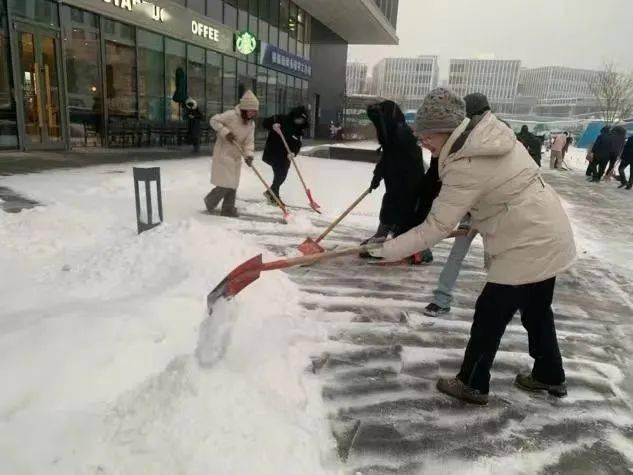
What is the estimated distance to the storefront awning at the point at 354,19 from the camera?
22.8 meters

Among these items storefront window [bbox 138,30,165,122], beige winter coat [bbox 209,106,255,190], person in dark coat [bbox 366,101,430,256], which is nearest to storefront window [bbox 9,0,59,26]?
storefront window [bbox 138,30,165,122]

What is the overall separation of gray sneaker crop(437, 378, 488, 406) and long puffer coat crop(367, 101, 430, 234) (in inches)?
80.7

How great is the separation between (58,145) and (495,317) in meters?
10.8

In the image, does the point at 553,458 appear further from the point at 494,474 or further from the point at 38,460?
the point at 38,460

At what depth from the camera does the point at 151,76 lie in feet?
43.5

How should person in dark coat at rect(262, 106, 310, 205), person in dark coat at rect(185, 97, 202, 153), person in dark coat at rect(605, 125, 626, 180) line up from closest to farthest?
1. person in dark coat at rect(262, 106, 310, 205)
2. person in dark coat at rect(185, 97, 202, 153)
3. person in dark coat at rect(605, 125, 626, 180)

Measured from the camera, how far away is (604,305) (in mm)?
4500

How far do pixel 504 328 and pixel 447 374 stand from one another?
0.69 metres

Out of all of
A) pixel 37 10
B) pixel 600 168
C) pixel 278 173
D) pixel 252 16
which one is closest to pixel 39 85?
pixel 37 10

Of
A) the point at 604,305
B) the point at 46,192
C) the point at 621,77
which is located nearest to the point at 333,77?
the point at 46,192

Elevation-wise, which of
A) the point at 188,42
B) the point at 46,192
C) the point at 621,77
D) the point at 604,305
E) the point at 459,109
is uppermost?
the point at 621,77

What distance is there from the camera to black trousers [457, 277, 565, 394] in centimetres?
244

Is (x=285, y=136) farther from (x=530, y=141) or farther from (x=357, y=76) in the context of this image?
(x=357, y=76)

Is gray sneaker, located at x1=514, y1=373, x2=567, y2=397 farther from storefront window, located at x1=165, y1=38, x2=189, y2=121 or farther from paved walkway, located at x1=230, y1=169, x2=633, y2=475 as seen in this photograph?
storefront window, located at x1=165, y1=38, x2=189, y2=121
